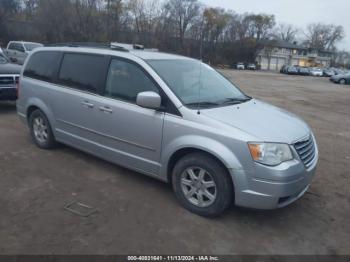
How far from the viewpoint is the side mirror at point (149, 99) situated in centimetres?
370

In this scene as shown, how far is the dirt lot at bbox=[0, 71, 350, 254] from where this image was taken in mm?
3145

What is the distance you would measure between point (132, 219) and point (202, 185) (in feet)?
2.83

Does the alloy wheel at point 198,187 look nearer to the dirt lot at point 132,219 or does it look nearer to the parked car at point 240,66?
the dirt lot at point 132,219

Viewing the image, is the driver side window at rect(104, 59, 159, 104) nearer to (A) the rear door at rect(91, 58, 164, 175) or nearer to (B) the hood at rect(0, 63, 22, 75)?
(A) the rear door at rect(91, 58, 164, 175)

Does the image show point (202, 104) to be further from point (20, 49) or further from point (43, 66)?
point (20, 49)

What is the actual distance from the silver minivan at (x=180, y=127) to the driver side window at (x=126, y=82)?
1cm

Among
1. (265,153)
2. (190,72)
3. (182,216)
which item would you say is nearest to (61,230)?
(182,216)

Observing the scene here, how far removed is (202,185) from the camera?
365 centimetres

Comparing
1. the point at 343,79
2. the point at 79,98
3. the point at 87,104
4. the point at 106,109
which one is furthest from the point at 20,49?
the point at 343,79

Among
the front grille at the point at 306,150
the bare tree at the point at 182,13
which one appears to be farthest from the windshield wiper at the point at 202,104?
the bare tree at the point at 182,13

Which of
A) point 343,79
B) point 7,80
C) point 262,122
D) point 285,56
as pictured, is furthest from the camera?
point 285,56

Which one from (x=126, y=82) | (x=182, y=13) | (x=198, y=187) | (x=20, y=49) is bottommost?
(x=198, y=187)

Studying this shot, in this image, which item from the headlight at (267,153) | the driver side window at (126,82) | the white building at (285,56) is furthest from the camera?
the white building at (285,56)

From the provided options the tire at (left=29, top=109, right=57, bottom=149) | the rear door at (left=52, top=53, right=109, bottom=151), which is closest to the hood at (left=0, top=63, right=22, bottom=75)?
the tire at (left=29, top=109, right=57, bottom=149)
